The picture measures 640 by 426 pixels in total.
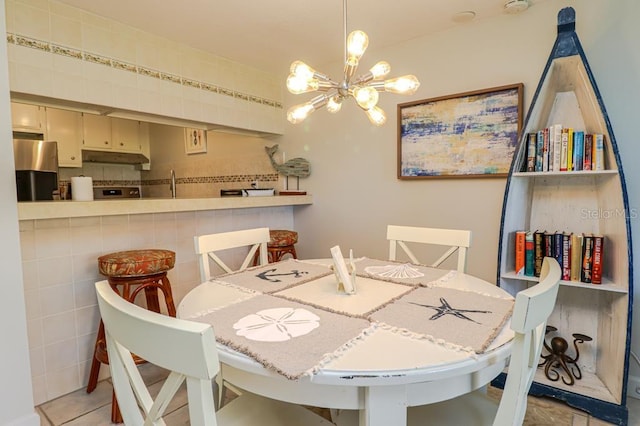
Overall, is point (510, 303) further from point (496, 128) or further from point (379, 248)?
point (379, 248)

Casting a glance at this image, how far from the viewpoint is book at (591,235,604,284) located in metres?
1.74

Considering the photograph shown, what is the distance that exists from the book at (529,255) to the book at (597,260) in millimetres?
264

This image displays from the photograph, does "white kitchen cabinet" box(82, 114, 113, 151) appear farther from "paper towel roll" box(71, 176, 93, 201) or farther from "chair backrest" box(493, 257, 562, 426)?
"chair backrest" box(493, 257, 562, 426)

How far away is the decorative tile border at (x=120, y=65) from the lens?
1.96 metres

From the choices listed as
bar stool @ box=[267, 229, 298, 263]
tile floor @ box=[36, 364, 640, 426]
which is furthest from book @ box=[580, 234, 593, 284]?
bar stool @ box=[267, 229, 298, 263]

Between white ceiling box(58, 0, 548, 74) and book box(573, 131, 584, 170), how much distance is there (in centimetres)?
89

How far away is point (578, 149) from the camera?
5.92ft

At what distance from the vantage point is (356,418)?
1090mm

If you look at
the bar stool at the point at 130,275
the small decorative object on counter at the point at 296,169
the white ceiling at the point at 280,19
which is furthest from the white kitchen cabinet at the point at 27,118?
the bar stool at the point at 130,275

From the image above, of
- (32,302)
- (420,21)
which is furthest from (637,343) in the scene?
(32,302)

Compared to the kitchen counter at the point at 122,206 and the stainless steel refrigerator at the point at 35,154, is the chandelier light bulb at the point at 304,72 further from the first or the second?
the stainless steel refrigerator at the point at 35,154

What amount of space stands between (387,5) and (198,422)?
2.30 meters

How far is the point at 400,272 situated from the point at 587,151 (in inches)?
45.9

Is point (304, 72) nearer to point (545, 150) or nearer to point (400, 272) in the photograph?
point (400, 272)
